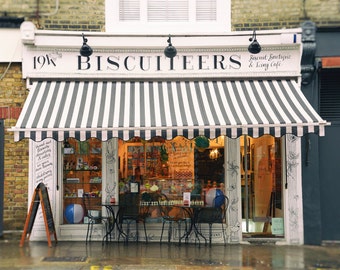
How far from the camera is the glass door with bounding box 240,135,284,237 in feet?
34.1

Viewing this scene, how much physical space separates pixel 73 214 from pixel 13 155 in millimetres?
1682

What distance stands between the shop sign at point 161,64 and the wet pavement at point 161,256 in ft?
10.9

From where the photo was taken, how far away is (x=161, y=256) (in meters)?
8.80

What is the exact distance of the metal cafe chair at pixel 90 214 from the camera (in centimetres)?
1002

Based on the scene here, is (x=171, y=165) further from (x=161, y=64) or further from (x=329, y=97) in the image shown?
(x=329, y=97)

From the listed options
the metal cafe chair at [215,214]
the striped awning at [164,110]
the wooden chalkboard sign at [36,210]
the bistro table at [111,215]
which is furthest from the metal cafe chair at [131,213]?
the striped awning at [164,110]

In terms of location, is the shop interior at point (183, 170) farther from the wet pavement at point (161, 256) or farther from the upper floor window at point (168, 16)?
the upper floor window at point (168, 16)

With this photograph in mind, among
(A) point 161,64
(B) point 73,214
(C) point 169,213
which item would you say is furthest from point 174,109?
(B) point 73,214

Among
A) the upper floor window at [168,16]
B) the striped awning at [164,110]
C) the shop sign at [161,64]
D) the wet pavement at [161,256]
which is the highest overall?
the upper floor window at [168,16]

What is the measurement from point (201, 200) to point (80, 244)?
8.40 feet

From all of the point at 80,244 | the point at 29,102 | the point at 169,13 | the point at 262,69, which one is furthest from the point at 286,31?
the point at 80,244

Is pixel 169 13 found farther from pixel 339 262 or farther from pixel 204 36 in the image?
pixel 339 262

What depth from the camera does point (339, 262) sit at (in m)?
8.55

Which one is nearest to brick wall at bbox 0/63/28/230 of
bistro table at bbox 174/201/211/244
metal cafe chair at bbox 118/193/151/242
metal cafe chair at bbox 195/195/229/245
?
metal cafe chair at bbox 118/193/151/242
